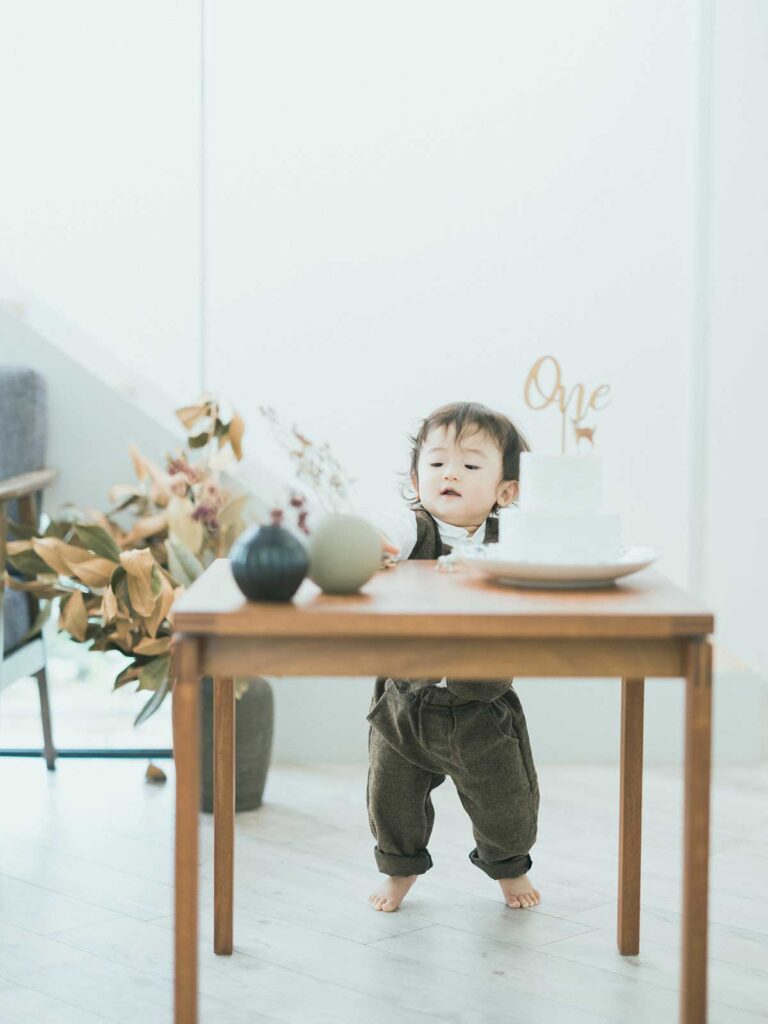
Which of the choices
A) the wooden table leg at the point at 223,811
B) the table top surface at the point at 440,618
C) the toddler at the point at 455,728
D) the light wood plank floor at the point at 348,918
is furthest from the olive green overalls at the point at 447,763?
the table top surface at the point at 440,618

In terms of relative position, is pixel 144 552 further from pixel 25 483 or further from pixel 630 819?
pixel 630 819

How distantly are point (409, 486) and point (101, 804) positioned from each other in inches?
35.7

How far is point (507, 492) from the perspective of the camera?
210cm

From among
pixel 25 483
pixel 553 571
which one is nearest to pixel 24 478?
pixel 25 483

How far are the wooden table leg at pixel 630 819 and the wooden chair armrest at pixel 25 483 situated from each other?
3.91 ft

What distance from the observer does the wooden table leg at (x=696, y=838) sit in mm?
1381

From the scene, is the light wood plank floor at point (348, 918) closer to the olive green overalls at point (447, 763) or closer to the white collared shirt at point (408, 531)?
the olive green overalls at point (447, 763)

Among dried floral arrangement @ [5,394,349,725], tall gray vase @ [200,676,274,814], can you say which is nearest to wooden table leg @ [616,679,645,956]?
dried floral arrangement @ [5,394,349,725]

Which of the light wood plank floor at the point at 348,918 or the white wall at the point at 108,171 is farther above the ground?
the white wall at the point at 108,171

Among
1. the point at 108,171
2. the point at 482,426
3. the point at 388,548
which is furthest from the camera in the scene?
the point at 108,171

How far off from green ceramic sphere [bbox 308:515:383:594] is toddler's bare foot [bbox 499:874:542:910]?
0.84 m

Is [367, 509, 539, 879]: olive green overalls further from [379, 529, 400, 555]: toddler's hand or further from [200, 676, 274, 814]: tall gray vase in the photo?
[200, 676, 274, 814]: tall gray vase

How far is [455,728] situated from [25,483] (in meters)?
1.08

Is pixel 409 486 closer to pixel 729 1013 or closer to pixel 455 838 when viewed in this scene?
pixel 455 838
